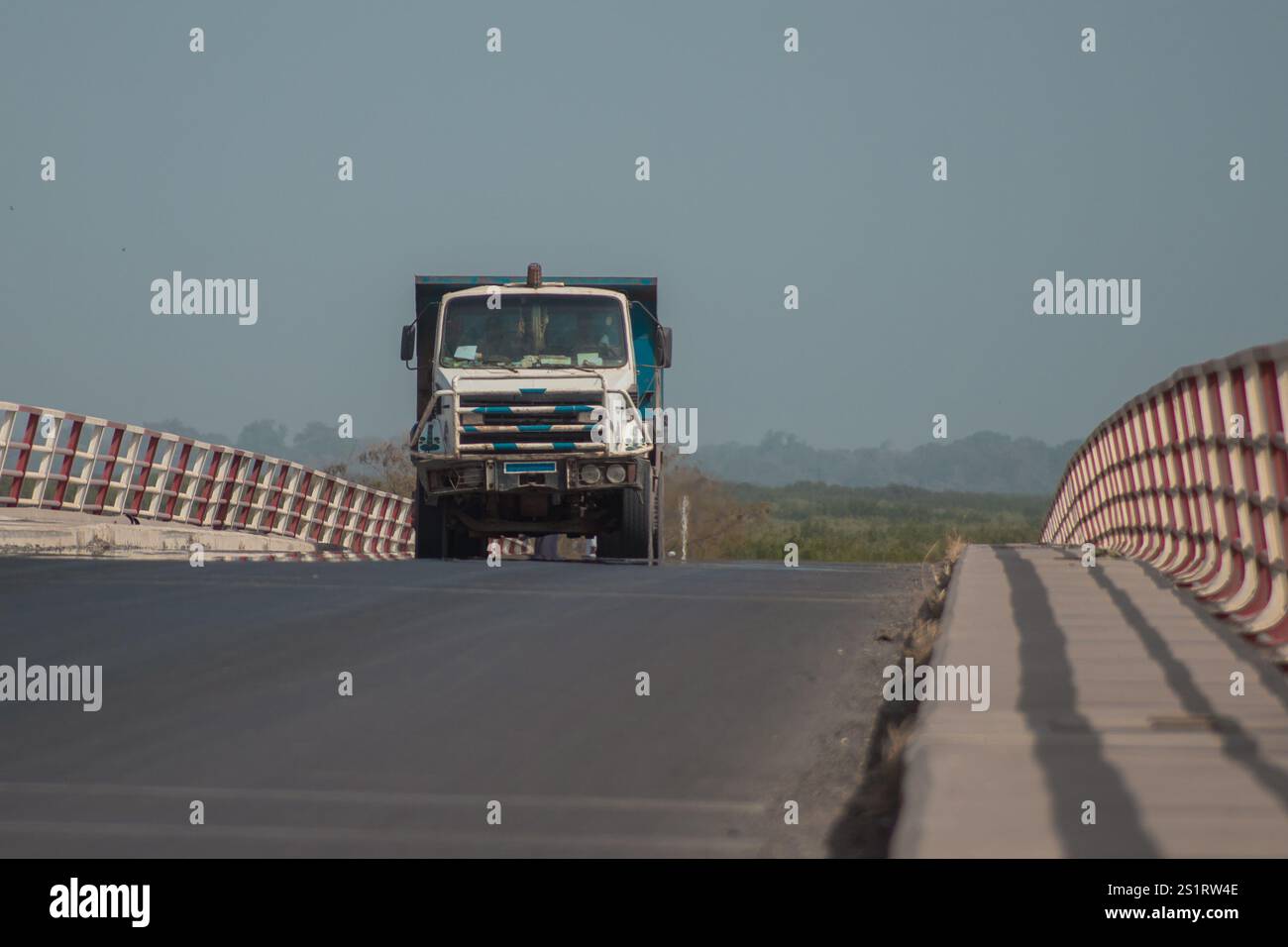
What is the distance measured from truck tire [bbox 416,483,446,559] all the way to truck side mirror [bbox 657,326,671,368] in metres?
3.09

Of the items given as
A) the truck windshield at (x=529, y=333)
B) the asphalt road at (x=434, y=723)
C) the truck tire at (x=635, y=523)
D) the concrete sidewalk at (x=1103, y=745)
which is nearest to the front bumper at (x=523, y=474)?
the truck tire at (x=635, y=523)

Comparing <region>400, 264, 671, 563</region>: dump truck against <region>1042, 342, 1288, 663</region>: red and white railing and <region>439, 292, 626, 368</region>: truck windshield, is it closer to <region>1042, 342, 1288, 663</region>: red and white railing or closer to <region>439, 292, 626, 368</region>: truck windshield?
<region>439, 292, 626, 368</region>: truck windshield

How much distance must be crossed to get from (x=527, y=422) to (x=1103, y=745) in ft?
46.5

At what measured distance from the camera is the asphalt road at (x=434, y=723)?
18.9 feet

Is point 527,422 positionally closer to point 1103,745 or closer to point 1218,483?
point 1218,483

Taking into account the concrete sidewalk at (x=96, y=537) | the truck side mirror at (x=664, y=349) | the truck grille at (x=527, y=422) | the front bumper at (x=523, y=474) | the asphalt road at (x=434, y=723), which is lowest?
the asphalt road at (x=434, y=723)

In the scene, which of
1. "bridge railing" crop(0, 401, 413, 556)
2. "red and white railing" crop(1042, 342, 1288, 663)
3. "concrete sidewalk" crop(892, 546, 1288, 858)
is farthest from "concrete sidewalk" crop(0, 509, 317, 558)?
"concrete sidewalk" crop(892, 546, 1288, 858)

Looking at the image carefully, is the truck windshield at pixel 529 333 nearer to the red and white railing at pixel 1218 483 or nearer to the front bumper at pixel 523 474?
the front bumper at pixel 523 474

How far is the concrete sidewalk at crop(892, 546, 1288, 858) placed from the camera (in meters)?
4.66

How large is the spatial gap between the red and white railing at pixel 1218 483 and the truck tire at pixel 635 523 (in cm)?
554

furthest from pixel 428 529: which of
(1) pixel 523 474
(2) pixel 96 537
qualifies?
(2) pixel 96 537

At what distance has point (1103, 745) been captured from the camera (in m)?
5.87
